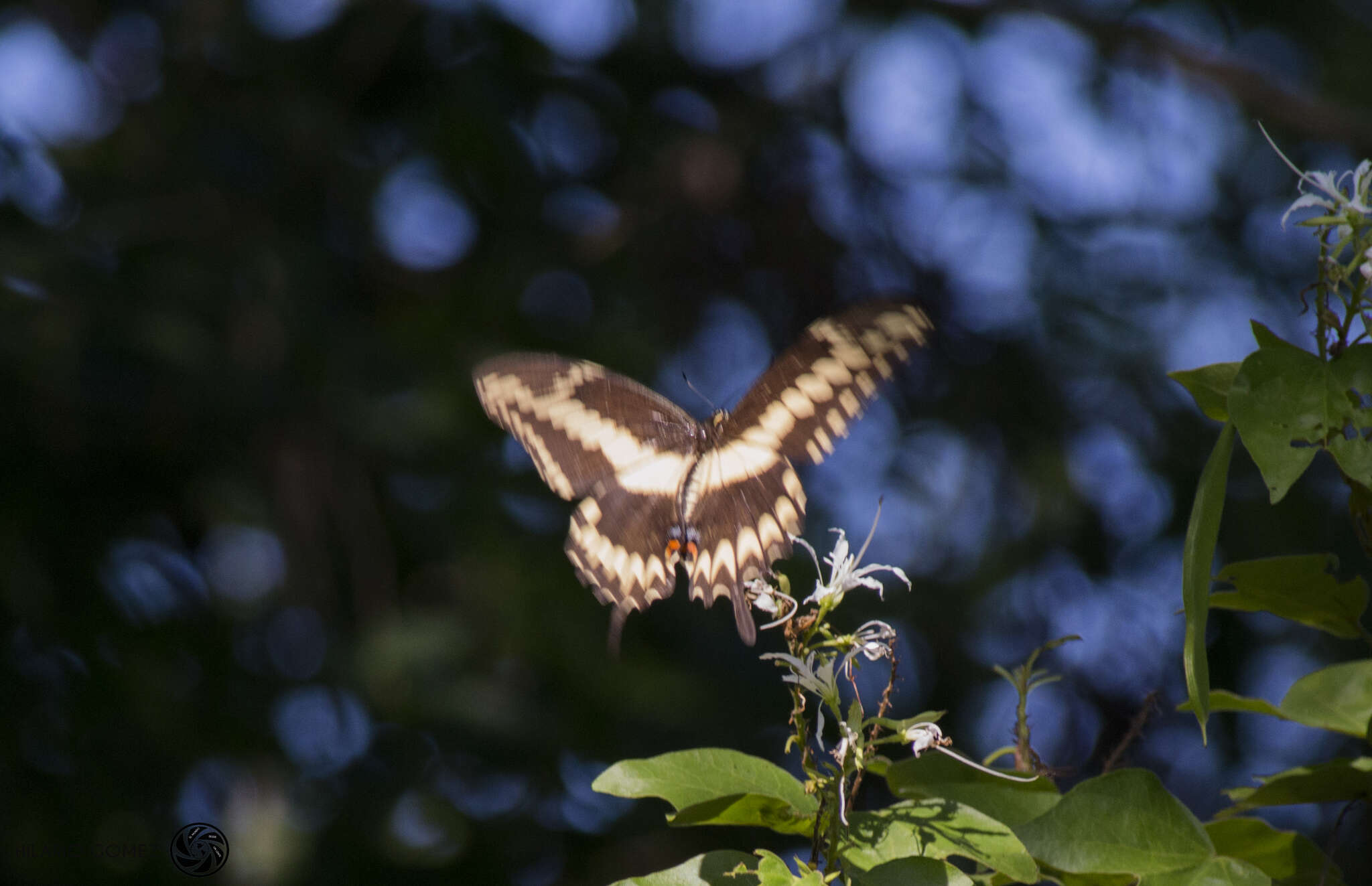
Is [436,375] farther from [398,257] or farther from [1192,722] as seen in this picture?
[1192,722]

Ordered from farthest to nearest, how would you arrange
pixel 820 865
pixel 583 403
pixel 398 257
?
pixel 398 257 → pixel 583 403 → pixel 820 865

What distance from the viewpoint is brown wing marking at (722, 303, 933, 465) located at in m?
0.92

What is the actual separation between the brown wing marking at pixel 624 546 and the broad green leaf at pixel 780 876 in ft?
1.56

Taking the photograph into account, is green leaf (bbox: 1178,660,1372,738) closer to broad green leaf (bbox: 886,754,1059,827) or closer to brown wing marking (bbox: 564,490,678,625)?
broad green leaf (bbox: 886,754,1059,827)

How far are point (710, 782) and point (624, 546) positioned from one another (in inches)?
21.8

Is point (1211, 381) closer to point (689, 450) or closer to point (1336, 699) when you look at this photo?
point (1336, 699)

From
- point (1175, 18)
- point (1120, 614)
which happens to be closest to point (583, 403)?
point (1120, 614)

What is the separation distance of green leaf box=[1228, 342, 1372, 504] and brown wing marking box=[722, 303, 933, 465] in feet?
1.17

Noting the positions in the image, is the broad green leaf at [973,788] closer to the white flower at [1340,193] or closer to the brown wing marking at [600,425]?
the white flower at [1340,193]

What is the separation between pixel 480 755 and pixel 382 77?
164cm

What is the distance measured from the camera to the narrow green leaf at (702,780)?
542mm

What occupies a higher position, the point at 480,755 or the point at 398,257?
the point at 398,257

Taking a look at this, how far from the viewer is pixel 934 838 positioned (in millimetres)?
525

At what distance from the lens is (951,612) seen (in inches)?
92.7
